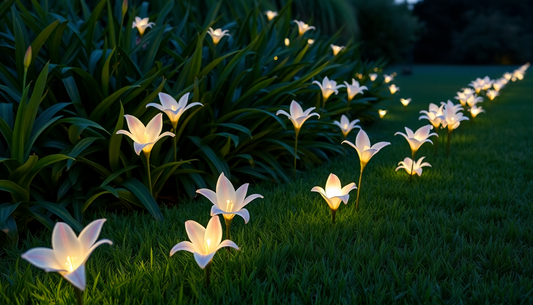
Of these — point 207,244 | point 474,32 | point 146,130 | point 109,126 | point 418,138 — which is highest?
point 146,130

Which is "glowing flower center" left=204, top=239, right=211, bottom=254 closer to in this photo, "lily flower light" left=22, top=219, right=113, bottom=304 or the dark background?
"lily flower light" left=22, top=219, right=113, bottom=304

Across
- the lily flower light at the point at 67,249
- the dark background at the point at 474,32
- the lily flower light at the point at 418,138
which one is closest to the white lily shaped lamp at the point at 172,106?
the lily flower light at the point at 67,249

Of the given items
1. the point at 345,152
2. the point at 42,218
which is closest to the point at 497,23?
the point at 345,152

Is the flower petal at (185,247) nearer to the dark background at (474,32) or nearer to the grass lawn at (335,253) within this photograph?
the grass lawn at (335,253)

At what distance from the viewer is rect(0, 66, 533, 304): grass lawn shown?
4.96 ft

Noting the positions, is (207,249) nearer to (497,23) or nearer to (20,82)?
(20,82)

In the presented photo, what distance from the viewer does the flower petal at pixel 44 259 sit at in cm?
105

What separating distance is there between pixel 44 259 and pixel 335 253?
1154 millimetres

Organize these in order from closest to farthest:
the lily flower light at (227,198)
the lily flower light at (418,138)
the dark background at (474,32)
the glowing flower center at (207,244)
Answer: the glowing flower center at (207,244) < the lily flower light at (227,198) < the lily flower light at (418,138) < the dark background at (474,32)

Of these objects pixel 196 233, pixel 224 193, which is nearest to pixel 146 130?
pixel 224 193

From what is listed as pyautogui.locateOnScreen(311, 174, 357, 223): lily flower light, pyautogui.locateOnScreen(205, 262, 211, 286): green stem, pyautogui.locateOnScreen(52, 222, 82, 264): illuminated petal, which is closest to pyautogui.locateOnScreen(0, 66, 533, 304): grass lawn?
pyautogui.locateOnScreen(205, 262, 211, 286): green stem

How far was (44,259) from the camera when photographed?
1100 mm

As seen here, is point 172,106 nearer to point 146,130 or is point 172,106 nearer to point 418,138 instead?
point 146,130

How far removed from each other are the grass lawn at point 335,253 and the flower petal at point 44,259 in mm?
381
